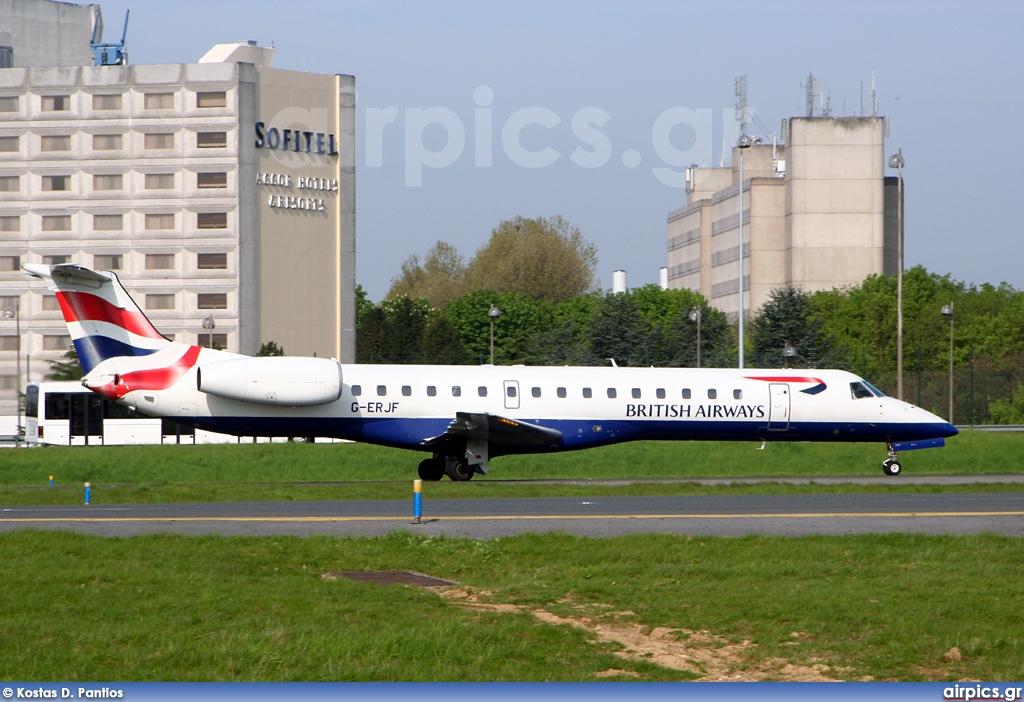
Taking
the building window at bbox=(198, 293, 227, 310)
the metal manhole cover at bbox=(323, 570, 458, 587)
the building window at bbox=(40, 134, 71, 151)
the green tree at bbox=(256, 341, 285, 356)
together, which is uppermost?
the building window at bbox=(40, 134, 71, 151)

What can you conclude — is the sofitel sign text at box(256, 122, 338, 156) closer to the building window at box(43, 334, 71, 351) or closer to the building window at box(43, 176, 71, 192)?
the building window at box(43, 176, 71, 192)

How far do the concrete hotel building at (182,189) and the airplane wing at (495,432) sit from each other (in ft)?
162

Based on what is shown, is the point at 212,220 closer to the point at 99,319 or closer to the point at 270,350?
the point at 270,350

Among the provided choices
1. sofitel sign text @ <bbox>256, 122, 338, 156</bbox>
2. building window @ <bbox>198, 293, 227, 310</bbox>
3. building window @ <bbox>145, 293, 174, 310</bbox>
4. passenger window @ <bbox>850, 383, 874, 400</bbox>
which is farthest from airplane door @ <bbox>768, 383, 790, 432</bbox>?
building window @ <bbox>145, 293, 174, 310</bbox>

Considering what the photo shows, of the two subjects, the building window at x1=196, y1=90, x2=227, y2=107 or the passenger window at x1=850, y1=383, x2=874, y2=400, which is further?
the building window at x1=196, y1=90, x2=227, y2=107

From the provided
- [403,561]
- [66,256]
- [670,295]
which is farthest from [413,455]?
[670,295]

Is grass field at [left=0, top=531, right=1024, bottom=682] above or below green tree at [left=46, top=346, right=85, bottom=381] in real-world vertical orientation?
below

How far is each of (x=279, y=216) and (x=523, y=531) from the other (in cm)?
6155

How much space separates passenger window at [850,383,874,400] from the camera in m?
28.7

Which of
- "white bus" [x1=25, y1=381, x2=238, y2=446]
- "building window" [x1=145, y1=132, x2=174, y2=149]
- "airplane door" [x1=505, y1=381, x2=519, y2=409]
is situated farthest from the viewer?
"building window" [x1=145, y1=132, x2=174, y2=149]

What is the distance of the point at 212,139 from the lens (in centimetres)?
7312

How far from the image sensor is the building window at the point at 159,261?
74.5 m

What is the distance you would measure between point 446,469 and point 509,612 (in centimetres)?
1668

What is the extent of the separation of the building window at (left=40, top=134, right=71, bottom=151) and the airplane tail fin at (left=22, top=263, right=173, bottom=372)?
5237 cm
